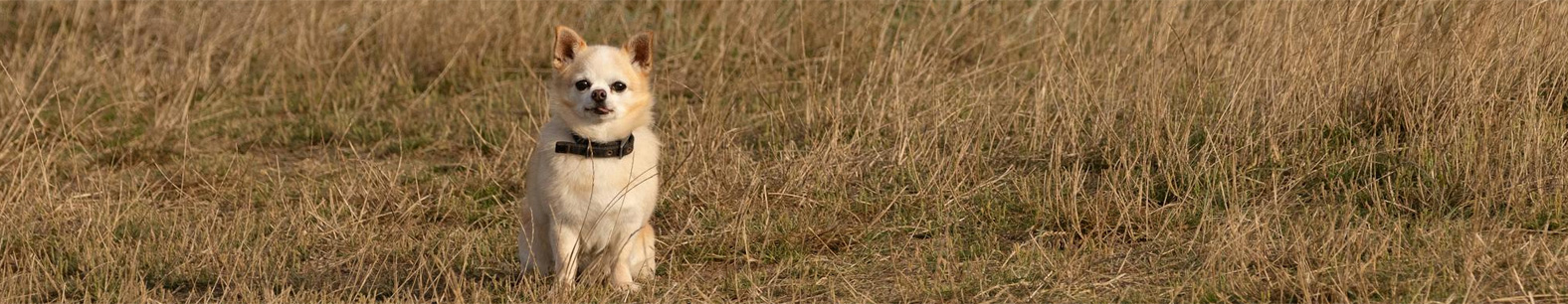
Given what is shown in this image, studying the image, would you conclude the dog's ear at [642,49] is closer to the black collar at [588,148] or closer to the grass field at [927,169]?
the black collar at [588,148]

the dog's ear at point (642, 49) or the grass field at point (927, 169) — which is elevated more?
the dog's ear at point (642, 49)

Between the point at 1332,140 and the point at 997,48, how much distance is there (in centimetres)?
205

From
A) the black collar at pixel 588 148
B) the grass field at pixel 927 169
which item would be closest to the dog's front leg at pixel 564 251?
the grass field at pixel 927 169

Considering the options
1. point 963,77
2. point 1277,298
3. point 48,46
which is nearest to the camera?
point 1277,298

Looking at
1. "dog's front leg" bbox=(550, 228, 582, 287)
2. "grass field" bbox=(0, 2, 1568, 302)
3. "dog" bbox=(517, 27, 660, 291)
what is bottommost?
"grass field" bbox=(0, 2, 1568, 302)

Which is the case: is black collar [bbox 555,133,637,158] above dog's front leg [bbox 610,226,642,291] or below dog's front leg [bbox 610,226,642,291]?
above

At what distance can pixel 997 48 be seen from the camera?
24.3 feet

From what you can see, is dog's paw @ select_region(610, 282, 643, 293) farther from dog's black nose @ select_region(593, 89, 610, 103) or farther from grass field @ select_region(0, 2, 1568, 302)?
dog's black nose @ select_region(593, 89, 610, 103)

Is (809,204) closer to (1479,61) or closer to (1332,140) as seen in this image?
(1332,140)

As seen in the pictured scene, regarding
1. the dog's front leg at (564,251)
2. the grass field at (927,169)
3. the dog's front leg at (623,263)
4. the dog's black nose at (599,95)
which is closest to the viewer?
the dog's black nose at (599,95)

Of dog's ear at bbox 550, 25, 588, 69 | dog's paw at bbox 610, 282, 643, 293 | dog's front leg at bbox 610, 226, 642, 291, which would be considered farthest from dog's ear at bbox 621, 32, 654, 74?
dog's paw at bbox 610, 282, 643, 293

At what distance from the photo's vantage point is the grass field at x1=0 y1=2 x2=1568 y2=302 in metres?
4.62

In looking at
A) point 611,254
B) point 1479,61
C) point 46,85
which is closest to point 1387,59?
point 1479,61

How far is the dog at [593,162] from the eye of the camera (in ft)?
14.0
